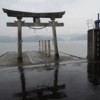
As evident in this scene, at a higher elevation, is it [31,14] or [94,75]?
[31,14]

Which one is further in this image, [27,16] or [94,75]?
[27,16]

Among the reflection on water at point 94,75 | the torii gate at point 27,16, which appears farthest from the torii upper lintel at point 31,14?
the reflection on water at point 94,75

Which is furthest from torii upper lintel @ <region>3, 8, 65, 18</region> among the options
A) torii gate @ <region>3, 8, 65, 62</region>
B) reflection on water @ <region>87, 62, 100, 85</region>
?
reflection on water @ <region>87, 62, 100, 85</region>

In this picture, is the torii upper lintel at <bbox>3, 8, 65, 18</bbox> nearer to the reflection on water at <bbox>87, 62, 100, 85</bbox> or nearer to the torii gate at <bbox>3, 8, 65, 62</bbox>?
the torii gate at <bbox>3, 8, 65, 62</bbox>

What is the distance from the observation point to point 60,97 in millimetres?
3510

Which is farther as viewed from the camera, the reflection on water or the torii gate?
the torii gate

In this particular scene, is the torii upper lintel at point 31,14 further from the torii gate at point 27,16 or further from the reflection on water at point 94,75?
the reflection on water at point 94,75

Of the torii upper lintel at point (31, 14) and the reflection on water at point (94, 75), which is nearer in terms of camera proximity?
the reflection on water at point (94, 75)

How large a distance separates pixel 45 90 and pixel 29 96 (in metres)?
0.75

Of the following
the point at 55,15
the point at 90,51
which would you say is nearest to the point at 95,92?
the point at 90,51

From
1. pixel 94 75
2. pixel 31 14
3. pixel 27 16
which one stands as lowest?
pixel 94 75

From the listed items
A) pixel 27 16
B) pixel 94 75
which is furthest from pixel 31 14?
pixel 94 75

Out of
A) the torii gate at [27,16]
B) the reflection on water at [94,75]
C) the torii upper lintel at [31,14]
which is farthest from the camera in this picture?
the torii gate at [27,16]

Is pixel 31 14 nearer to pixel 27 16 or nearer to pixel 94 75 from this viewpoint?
pixel 27 16
